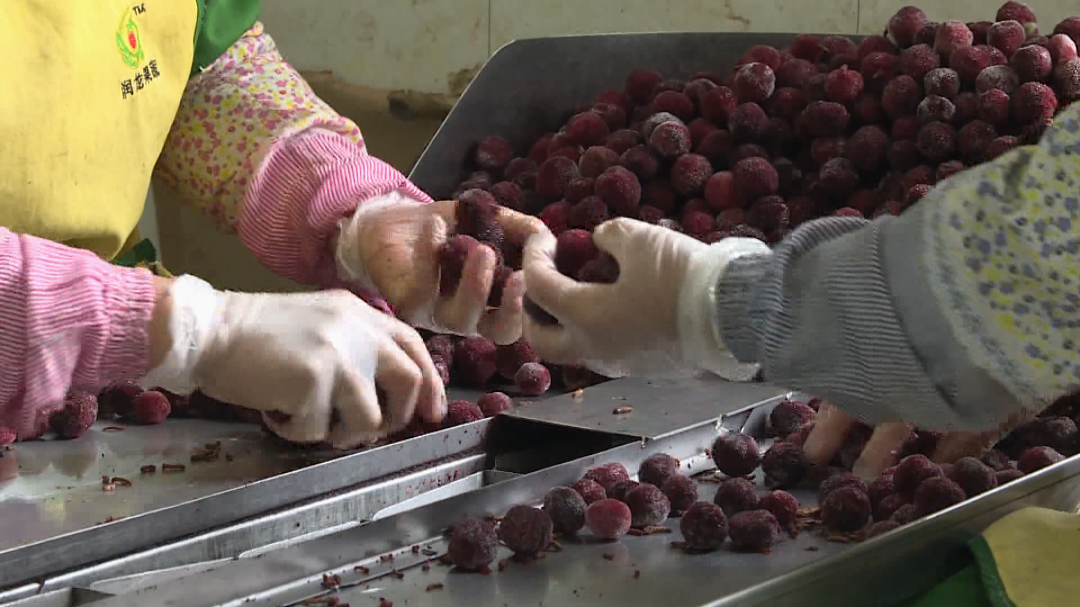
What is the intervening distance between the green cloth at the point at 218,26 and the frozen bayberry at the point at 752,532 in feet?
3.71

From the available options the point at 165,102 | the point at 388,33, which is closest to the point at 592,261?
the point at 165,102

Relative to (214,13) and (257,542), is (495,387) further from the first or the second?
(214,13)

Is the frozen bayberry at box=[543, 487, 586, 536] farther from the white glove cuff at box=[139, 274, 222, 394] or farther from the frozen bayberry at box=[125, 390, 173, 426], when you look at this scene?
the frozen bayberry at box=[125, 390, 173, 426]

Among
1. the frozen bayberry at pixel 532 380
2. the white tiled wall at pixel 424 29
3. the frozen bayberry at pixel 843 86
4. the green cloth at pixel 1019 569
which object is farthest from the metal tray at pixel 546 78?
the green cloth at pixel 1019 569

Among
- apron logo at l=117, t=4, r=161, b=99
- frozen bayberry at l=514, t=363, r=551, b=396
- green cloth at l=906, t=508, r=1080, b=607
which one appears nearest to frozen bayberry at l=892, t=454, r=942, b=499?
green cloth at l=906, t=508, r=1080, b=607

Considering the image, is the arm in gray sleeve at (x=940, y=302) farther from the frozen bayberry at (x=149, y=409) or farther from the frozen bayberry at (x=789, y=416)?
the frozen bayberry at (x=149, y=409)

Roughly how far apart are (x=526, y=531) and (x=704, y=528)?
0.15m

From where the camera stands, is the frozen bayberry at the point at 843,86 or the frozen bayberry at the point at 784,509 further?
the frozen bayberry at the point at 843,86

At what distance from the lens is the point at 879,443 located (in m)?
1.16

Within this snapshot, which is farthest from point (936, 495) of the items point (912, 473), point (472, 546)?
point (472, 546)

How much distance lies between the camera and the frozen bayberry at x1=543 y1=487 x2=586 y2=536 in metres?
1.03

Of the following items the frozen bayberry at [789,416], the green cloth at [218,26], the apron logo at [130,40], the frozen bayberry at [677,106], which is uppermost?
the apron logo at [130,40]

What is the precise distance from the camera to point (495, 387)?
1.51 meters

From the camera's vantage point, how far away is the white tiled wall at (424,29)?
270 cm
